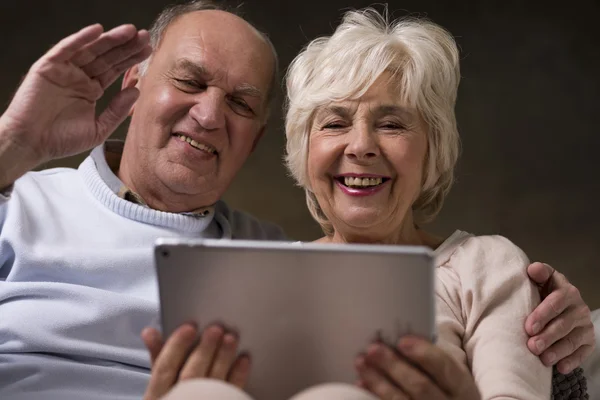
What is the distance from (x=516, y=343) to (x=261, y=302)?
481mm

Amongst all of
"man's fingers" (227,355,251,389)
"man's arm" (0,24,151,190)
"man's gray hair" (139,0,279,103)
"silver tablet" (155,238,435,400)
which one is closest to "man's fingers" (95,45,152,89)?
"man's arm" (0,24,151,190)

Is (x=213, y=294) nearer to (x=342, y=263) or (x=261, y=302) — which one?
(x=261, y=302)

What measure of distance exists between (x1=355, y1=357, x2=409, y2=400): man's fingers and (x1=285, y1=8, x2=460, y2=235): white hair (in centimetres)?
59

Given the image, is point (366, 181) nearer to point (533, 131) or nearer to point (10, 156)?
point (10, 156)

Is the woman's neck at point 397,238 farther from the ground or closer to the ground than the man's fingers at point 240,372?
closer to the ground

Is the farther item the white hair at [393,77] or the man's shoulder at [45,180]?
the man's shoulder at [45,180]

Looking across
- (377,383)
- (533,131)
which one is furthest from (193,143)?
(533,131)

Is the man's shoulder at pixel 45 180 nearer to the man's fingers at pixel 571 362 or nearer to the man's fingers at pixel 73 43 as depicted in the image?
the man's fingers at pixel 73 43

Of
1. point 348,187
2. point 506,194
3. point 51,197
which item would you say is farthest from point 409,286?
point 506,194

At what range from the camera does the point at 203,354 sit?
1042 millimetres

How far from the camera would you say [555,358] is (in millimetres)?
1302

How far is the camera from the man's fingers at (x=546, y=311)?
1291 mm

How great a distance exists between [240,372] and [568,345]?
0.60m

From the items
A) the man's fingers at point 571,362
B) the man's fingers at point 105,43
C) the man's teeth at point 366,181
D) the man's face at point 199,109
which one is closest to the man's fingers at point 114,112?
the man's fingers at point 105,43
